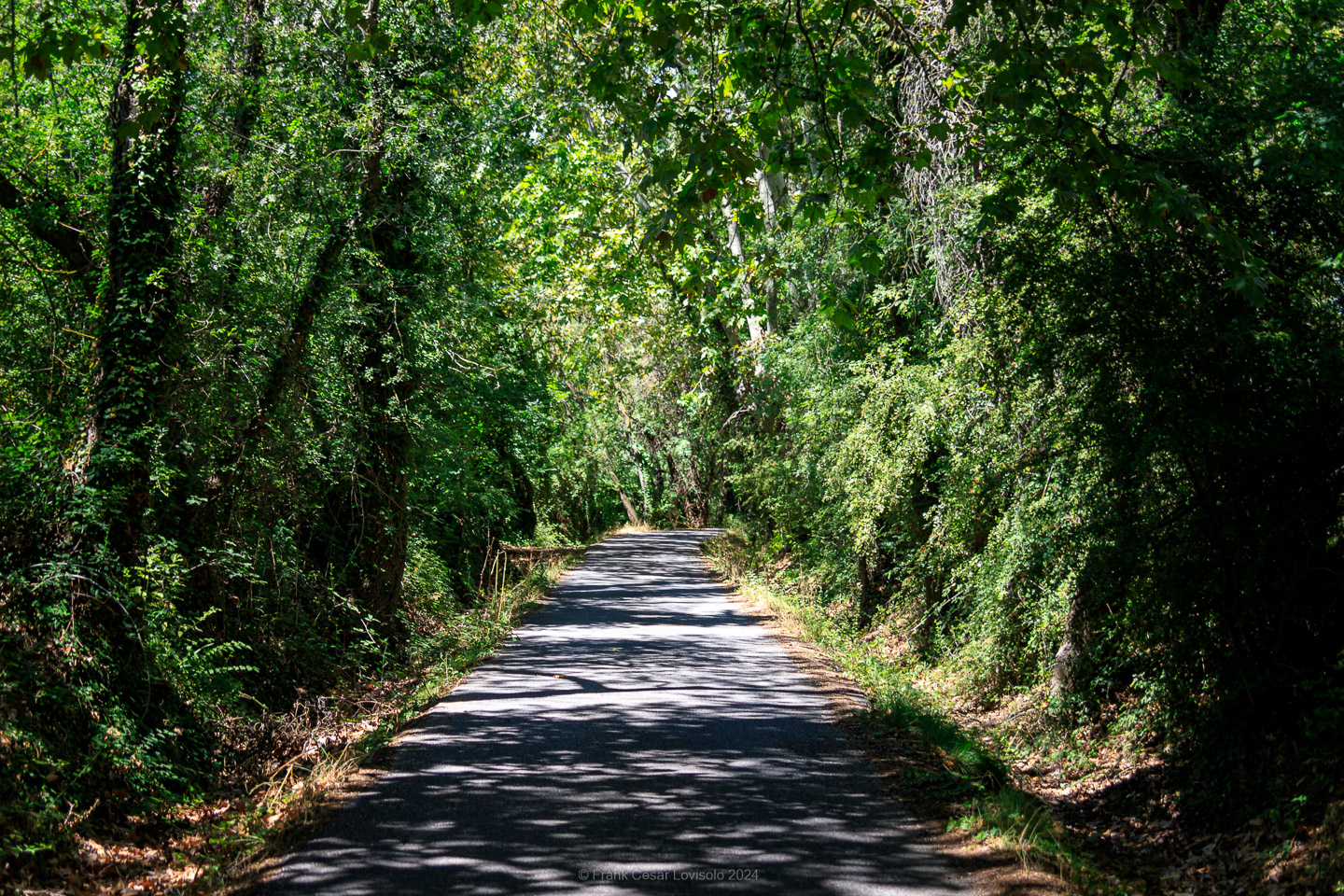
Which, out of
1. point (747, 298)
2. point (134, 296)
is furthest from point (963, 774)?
point (747, 298)

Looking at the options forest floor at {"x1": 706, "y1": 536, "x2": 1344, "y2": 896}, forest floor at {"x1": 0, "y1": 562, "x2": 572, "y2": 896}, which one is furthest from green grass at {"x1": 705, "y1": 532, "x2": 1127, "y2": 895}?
forest floor at {"x1": 0, "y1": 562, "x2": 572, "y2": 896}

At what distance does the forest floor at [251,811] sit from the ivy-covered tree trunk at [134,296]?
2.02 metres

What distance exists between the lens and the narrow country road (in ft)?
17.1

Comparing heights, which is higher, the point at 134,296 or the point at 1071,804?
the point at 134,296

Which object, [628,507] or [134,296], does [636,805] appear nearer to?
[134,296]

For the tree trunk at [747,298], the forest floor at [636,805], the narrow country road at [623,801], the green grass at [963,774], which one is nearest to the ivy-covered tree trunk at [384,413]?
the narrow country road at [623,801]

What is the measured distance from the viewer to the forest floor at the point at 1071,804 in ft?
18.1

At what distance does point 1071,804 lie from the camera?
813 centimetres

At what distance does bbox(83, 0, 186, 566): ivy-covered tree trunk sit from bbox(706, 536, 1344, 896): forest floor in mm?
6132

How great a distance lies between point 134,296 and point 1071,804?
860cm

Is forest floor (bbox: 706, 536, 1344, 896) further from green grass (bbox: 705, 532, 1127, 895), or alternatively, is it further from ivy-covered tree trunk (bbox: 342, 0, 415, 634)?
ivy-covered tree trunk (bbox: 342, 0, 415, 634)

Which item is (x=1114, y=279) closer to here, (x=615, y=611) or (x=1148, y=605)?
(x=1148, y=605)


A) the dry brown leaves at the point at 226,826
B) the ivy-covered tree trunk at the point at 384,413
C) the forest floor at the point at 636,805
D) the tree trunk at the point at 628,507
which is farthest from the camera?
the tree trunk at the point at 628,507

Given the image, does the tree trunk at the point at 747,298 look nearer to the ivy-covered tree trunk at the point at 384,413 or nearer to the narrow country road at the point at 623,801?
the ivy-covered tree trunk at the point at 384,413
